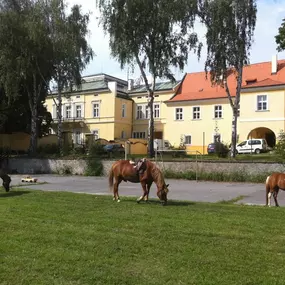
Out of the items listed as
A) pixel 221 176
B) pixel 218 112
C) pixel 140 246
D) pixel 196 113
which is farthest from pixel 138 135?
pixel 140 246

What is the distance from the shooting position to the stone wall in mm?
23781

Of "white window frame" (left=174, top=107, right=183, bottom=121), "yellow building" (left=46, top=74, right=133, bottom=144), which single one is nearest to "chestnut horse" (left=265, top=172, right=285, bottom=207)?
"white window frame" (left=174, top=107, right=183, bottom=121)

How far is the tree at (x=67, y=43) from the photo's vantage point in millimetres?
35375

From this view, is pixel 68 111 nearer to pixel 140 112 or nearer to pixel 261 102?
pixel 140 112

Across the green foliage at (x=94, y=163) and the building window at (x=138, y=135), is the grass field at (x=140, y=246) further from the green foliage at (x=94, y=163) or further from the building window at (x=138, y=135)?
the building window at (x=138, y=135)

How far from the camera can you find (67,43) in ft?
116

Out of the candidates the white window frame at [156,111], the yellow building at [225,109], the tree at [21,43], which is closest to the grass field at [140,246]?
the tree at [21,43]

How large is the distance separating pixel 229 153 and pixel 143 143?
21.3 metres

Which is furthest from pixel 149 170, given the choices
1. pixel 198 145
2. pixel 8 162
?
Result: pixel 198 145

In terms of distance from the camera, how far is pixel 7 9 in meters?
35.6

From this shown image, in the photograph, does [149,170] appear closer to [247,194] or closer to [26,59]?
[247,194]

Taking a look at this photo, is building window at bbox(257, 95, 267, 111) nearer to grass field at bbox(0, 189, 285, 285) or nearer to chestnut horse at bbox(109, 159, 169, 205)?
chestnut horse at bbox(109, 159, 169, 205)

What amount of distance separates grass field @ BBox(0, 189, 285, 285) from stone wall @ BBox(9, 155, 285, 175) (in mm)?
12966

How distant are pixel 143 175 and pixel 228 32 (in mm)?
20556
